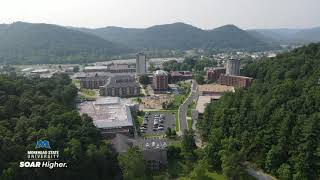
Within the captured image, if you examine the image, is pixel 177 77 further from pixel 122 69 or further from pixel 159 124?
pixel 159 124

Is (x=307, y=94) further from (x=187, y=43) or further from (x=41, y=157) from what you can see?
(x=187, y=43)

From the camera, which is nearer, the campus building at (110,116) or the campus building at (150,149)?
the campus building at (150,149)

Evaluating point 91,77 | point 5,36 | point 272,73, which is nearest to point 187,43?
point 5,36

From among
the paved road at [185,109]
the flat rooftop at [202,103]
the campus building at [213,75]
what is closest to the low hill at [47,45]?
the campus building at [213,75]

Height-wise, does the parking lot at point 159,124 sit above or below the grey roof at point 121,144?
below

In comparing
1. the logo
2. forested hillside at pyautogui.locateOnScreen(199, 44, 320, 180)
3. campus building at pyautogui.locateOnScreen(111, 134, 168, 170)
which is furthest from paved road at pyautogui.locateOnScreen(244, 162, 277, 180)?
the logo

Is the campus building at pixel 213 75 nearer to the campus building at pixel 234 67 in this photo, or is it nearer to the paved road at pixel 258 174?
the campus building at pixel 234 67
